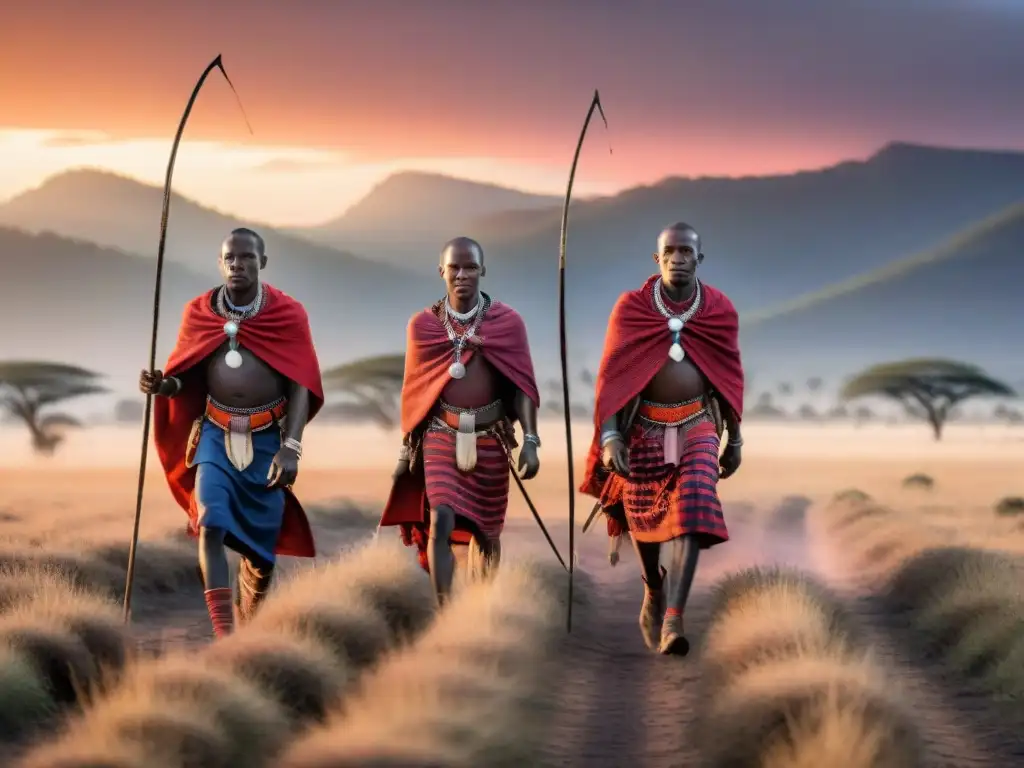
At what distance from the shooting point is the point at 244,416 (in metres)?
10.2

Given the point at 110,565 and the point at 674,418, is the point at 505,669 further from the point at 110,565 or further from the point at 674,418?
the point at 110,565

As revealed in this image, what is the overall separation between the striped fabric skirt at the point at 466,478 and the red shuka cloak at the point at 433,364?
0.23 meters

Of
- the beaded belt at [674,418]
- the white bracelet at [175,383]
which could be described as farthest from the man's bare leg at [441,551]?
the white bracelet at [175,383]

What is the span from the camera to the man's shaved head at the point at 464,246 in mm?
10492

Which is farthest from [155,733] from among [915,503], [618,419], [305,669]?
[915,503]

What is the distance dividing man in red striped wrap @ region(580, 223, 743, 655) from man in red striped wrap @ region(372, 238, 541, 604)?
585mm

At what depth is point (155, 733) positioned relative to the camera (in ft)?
22.7

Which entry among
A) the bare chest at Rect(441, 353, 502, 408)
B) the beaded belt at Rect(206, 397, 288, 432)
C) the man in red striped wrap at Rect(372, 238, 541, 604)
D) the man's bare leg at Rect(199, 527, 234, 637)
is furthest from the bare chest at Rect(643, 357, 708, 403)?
the man's bare leg at Rect(199, 527, 234, 637)

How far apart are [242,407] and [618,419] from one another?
2428mm

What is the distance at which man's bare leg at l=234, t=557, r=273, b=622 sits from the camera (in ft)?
34.8

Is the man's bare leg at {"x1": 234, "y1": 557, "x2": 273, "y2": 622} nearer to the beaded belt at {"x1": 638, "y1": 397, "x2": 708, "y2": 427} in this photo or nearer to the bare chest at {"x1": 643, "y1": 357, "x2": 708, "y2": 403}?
the beaded belt at {"x1": 638, "y1": 397, "x2": 708, "y2": 427}

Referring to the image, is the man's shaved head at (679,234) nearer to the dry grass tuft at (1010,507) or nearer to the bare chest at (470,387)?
the bare chest at (470,387)

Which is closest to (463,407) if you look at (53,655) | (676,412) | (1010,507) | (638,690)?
(676,412)

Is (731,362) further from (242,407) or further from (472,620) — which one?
(242,407)
